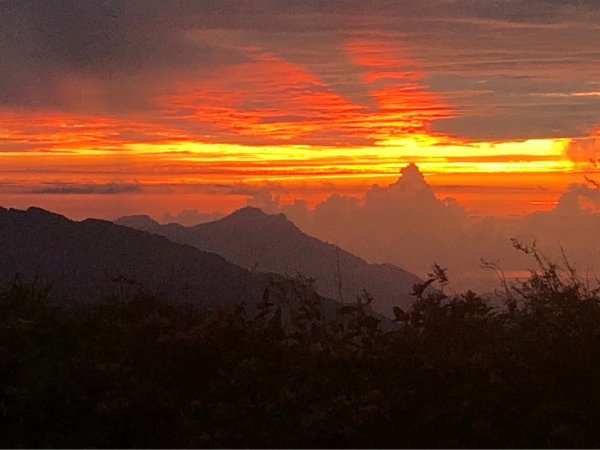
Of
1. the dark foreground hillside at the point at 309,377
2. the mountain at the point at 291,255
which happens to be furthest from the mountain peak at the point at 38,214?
the dark foreground hillside at the point at 309,377

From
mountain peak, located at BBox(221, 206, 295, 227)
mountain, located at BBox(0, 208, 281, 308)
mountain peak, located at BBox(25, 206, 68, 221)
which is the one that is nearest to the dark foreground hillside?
mountain, located at BBox(0, 208, 281, 308)

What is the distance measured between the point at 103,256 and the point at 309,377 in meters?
63.1

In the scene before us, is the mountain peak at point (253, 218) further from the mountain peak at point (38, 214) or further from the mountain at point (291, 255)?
the mountain peak at point (38, 214)

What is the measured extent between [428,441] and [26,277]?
4795 millimetres

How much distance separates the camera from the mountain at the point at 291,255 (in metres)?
10.1

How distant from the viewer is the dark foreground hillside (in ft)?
24.8

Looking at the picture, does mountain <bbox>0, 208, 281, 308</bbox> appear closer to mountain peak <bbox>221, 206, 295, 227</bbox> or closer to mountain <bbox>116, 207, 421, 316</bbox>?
mountain <bbox>116, 207, 421, 316</bbox>

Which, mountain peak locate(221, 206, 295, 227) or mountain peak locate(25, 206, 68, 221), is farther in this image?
mountain peak locate(221, 206, 295, 227)

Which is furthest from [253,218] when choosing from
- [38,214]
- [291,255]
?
[291,255]

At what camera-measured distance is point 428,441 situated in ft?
24.8

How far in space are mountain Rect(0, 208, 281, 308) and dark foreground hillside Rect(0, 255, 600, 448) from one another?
2.36 feet

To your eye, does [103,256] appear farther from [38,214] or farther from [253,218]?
[253,218]

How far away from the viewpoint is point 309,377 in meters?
8.10

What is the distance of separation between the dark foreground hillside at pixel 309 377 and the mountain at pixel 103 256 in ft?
2.36
